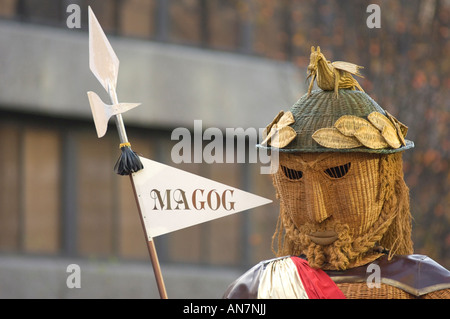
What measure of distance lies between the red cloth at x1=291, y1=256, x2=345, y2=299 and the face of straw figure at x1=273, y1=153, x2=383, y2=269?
0.09 meters

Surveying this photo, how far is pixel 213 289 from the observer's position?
47.8 ft

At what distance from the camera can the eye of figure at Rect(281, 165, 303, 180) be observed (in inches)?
197

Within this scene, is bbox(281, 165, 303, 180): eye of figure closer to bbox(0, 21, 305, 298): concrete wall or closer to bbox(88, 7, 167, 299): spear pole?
bbox(88, 7, 167, 299): spear pole

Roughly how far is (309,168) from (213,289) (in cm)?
985

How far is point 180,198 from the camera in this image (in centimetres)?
482

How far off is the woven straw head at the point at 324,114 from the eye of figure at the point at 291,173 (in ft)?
0.40

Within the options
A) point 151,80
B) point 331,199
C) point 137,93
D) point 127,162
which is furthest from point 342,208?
point 151,80

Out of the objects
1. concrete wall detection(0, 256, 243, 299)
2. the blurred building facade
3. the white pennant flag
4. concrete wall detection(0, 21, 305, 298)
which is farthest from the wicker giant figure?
concrete wall detection(0, 256, 243, 299)

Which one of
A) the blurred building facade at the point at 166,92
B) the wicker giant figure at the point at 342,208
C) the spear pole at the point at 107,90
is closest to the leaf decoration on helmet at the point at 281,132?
the wicker giant figure at the point at 342,208

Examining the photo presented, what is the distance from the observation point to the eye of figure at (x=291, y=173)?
5.00m

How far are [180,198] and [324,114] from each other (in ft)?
2.61
